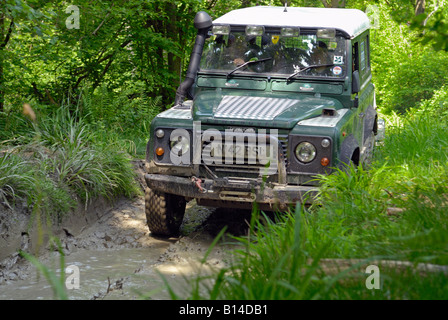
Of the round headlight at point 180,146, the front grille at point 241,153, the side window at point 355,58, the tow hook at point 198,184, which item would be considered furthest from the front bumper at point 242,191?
the side window at point 355,58

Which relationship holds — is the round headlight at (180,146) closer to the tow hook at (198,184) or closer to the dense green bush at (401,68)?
the tow hook at (198,184)

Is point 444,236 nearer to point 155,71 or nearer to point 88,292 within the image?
point 88,292

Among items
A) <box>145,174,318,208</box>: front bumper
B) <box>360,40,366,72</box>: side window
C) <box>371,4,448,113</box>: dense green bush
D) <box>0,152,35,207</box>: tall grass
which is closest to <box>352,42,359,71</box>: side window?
<box>360,40,366,72</box>: side window

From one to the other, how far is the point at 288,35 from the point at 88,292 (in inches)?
126

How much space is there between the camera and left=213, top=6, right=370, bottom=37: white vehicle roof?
6.27 metres

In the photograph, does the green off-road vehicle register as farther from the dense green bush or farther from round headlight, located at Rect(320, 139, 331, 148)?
the dense green bush

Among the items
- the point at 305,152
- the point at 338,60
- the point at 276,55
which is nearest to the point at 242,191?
the point at 305,152

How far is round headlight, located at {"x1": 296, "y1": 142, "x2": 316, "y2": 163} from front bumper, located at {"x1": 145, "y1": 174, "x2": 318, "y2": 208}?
0.81 feet

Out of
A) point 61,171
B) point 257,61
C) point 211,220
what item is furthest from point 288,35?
point 61,171

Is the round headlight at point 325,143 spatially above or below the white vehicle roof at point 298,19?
below

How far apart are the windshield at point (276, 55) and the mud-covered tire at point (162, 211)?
143cm

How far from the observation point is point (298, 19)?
21.1 feet

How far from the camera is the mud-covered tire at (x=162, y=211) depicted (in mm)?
5938

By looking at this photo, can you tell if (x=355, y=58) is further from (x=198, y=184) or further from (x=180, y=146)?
(x=198, y=184)
